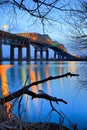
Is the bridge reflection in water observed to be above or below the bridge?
below

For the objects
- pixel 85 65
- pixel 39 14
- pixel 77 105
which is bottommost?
pixel 77 105

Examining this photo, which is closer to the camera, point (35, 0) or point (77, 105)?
point (35, 0)

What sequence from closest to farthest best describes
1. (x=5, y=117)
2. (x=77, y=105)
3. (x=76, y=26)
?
(x=5, y=117) < (x=77, y=105) < (x=76, y=26)

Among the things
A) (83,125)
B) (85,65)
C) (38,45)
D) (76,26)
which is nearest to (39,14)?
(83,125)

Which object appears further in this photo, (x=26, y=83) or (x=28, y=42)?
(x=28, y=42)

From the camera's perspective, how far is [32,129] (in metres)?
3.44

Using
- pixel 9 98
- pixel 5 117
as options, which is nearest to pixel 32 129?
pixel 5 117

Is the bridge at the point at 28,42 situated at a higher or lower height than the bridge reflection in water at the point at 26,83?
higher

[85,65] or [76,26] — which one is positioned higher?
[76,26]

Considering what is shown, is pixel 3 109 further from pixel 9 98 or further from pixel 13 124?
pixel 13 124

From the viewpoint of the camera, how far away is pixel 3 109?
3693 millimetres

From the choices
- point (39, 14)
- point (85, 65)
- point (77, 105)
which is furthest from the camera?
point (85, 65)

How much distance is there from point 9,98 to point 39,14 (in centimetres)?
112

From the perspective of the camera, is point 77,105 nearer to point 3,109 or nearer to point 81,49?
point 81,49
